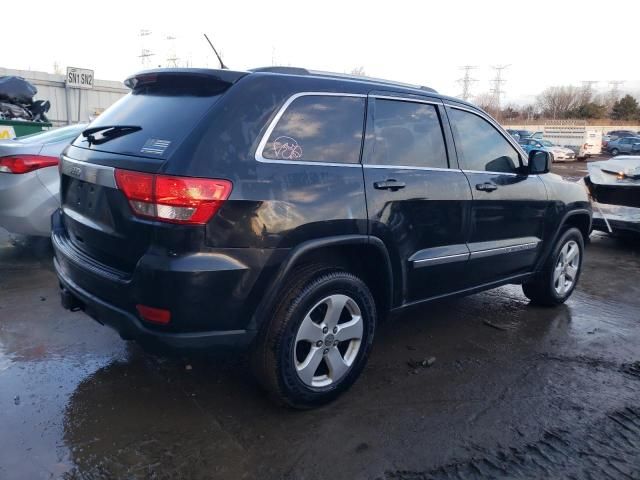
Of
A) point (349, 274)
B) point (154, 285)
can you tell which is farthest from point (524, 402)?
point (154, 285)

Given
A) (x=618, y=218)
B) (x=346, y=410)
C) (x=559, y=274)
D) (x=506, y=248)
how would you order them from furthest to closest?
(x=618, y=218) → (x=559, y=274) → (x=506, y=248) → (x=346, y=410)

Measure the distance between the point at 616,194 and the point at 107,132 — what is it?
7.36m

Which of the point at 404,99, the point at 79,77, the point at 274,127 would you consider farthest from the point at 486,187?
the point at 79,77

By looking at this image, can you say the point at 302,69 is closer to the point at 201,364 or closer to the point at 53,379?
the point at 201,364

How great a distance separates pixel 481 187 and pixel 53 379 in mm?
3189

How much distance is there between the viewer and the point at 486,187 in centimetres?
407

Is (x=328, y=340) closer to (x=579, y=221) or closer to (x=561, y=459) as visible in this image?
(x=561, y=459)

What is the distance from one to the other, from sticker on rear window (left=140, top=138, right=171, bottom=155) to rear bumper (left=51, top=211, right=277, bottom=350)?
0.50 m

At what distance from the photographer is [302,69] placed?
10.6 ft

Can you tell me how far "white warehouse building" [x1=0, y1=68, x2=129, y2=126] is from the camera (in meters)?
15.1

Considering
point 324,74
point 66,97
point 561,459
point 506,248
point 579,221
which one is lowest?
point 561,459

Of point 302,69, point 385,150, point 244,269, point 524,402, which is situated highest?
point 302,69

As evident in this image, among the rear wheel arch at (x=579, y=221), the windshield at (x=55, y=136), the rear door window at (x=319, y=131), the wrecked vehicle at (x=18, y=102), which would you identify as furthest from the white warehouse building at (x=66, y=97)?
the rear door window at (x=319, y=131)

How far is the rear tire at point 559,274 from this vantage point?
16.5 ft
